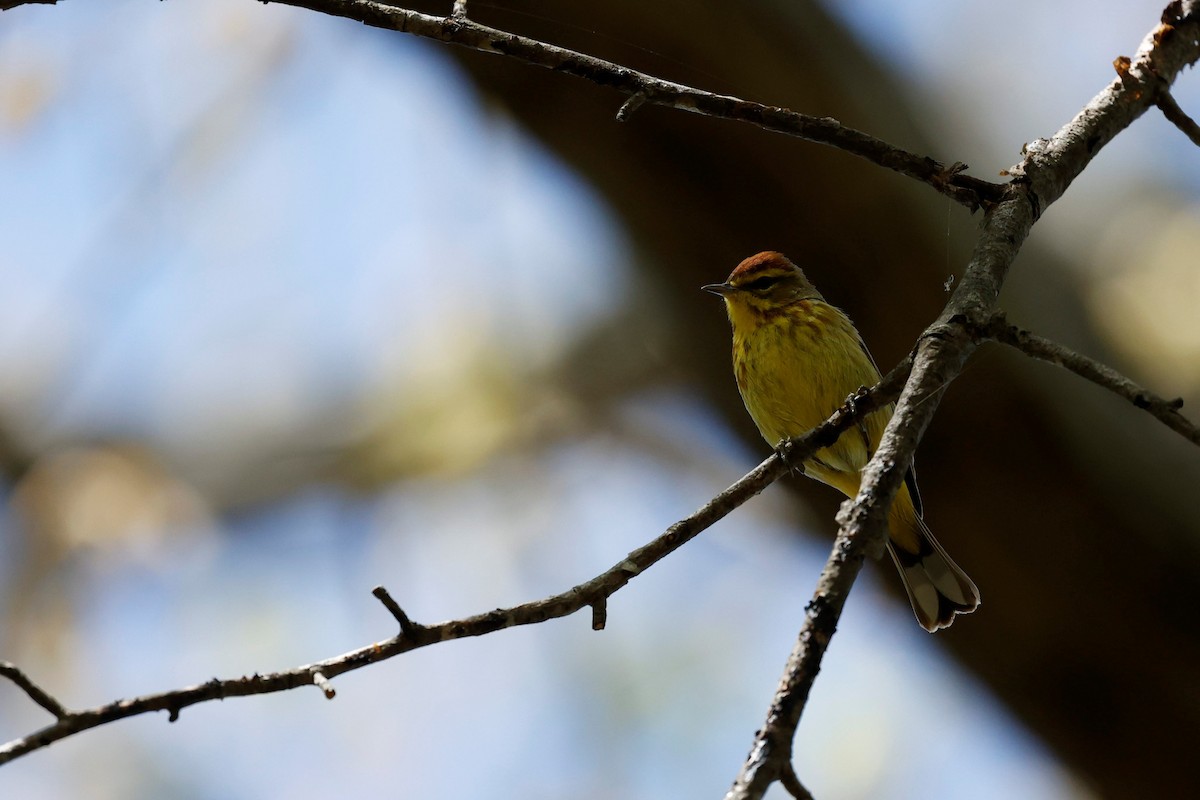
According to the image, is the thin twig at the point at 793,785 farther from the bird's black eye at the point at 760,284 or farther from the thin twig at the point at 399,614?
the bird's black eye at the point at 760,284

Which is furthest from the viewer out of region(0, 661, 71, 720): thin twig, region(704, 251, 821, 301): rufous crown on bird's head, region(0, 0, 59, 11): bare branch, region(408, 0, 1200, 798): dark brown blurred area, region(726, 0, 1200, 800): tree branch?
region(704, 251, 821, 301): rufous crown on bird's head

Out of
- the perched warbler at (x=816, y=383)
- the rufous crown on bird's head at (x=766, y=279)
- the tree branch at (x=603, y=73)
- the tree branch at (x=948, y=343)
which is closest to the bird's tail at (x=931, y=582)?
the perched warbler at (x=816, y=383)

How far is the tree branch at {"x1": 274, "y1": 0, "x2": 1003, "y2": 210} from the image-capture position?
161cm

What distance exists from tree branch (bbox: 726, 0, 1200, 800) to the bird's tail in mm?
1351

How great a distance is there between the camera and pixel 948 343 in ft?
4.76

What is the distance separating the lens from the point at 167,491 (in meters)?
4.99

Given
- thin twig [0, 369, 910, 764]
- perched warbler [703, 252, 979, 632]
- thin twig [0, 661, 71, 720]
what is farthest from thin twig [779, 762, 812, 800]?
perched warbler [703, 252, 979, 632]

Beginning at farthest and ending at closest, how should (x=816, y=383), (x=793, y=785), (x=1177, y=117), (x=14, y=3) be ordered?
(x=816, y=383)
(x=1177, y=117)
(x=14, y=3)
(x=793, y=785)

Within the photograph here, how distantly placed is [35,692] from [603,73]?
1140mm

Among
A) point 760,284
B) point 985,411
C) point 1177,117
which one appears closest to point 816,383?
point 760,284

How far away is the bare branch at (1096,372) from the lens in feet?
4.23

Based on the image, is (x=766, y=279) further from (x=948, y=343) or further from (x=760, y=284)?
(x=948, y=343)

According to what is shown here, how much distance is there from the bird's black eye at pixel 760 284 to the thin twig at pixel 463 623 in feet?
5.20

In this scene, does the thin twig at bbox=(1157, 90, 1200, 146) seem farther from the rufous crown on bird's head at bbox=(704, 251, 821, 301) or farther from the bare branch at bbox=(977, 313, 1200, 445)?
the rufous crown on bird's head at bbox=(704, 251, 821, 301)
